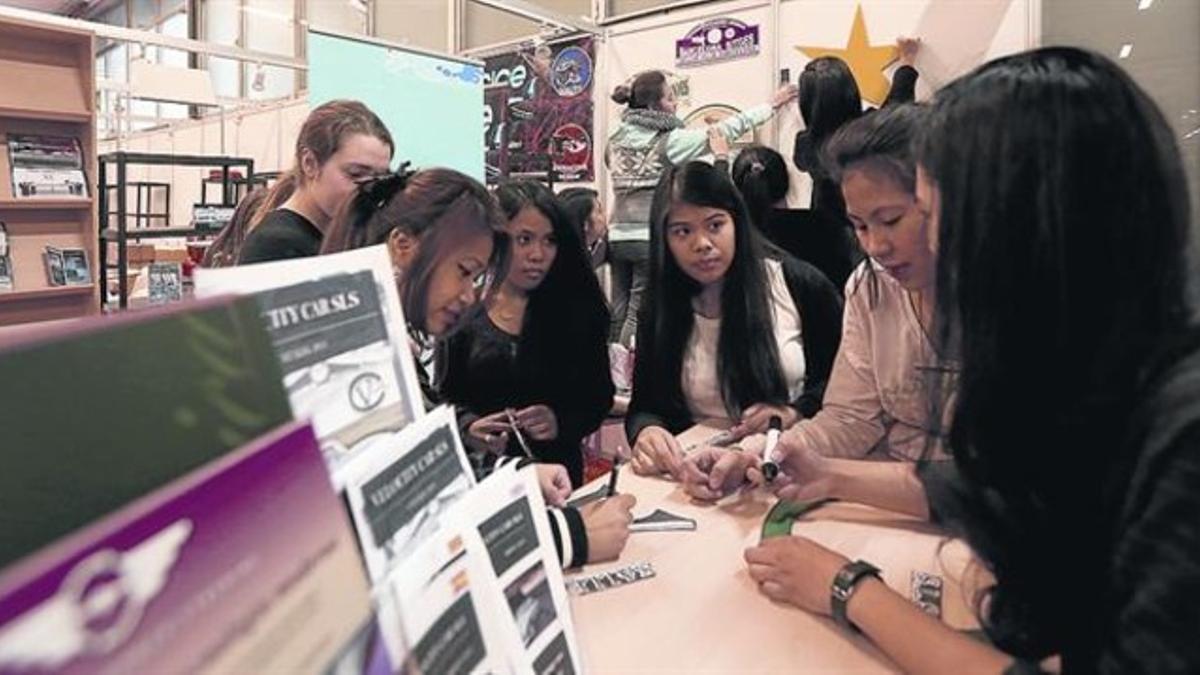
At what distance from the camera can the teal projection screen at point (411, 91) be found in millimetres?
3287

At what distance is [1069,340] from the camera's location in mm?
610

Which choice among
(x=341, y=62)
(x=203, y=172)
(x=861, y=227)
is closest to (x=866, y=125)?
(x=861, y=227)

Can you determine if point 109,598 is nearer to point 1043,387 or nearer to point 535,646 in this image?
point 535,646

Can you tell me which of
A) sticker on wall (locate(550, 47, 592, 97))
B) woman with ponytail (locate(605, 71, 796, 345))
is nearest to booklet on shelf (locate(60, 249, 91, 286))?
woman with ponytail (locate(605, 71, 796, 345))

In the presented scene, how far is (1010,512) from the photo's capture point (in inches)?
26.8

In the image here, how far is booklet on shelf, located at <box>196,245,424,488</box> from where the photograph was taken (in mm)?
491

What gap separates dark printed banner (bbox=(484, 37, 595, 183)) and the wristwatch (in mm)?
3696

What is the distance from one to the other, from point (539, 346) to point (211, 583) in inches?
59.6

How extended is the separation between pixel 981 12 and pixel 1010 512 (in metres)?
2.91

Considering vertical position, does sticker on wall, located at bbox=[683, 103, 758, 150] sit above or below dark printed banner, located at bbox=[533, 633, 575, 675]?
above

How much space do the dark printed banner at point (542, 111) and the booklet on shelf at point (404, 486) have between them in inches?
153

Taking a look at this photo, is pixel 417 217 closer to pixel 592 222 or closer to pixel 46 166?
pixel 592 222

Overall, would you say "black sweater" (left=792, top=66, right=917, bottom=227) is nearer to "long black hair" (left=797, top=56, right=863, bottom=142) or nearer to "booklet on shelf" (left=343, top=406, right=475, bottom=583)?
"long black hair" (left=797, top=56, right=863, bottom=142)

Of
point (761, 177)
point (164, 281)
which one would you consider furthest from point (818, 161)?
point (164, 281)
